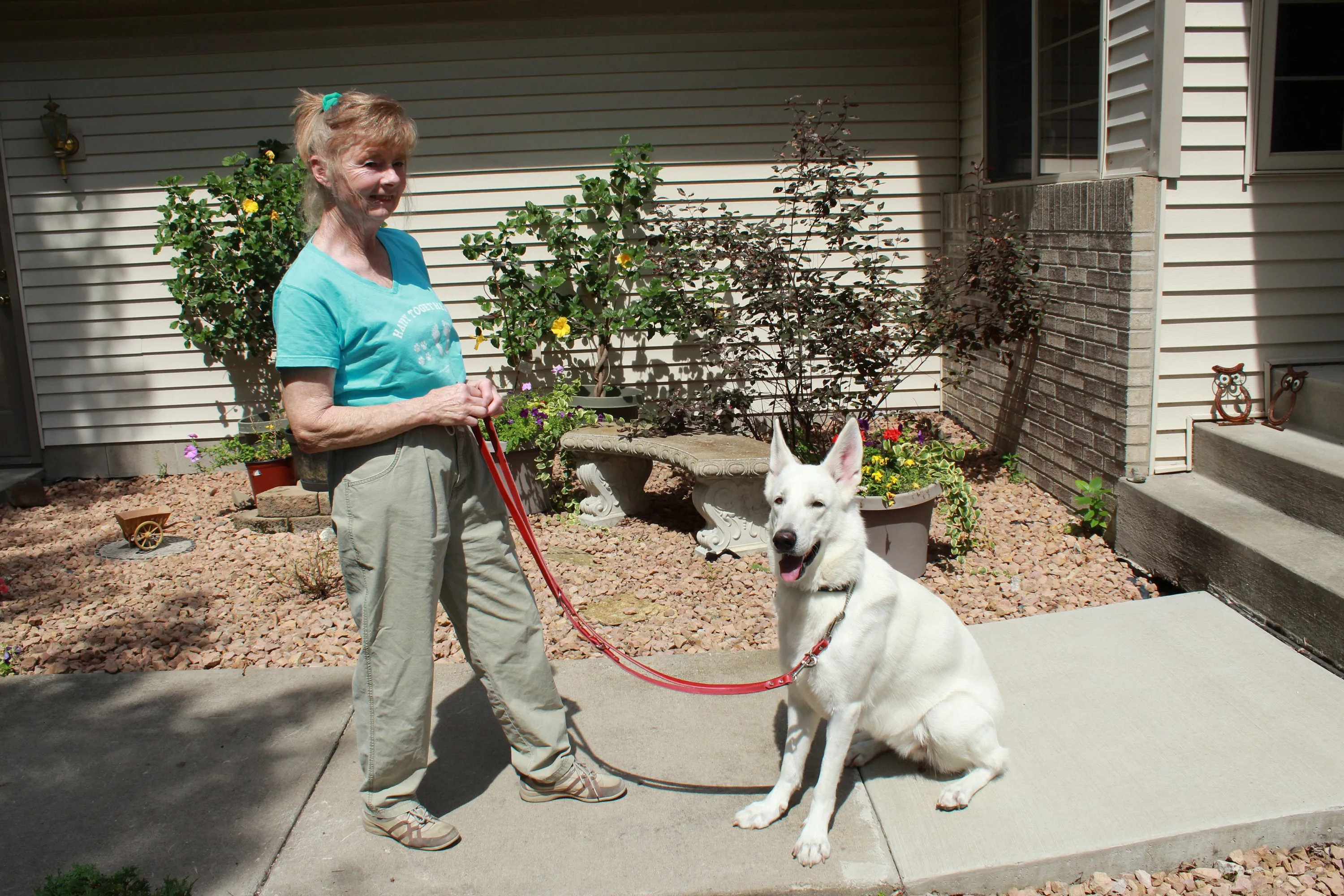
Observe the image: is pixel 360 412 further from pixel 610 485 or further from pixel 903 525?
pixel 610 485

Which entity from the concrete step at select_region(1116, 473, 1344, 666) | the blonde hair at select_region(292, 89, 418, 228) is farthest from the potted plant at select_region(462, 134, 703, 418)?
the blonde hair at select_region(292, 89, 418, 228)

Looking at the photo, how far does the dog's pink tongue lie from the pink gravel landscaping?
1.69 metres

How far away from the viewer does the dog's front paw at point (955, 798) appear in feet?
9.68

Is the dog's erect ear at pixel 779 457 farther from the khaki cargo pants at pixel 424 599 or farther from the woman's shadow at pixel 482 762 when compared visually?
the woman's shadow at pixel 482 762

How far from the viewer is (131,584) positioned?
17.6 ft

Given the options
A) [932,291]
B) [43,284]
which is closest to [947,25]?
[932,291]

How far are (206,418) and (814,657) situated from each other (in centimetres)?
654

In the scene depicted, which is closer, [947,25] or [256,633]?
[256,633]

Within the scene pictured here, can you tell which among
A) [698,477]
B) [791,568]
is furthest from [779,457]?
[698,477]

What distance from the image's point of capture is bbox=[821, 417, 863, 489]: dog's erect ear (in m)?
2.69

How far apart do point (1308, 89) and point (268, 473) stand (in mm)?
6439

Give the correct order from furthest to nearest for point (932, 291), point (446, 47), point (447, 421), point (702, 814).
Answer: point (446, 47), point (932, 291), point (702, 814), point (447, 421)

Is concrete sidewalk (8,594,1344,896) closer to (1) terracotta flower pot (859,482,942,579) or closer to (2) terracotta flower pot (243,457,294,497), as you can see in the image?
(1) terracotta flower pot (859,482,942,579)

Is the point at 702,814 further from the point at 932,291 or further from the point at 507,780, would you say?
the point at 932,291
